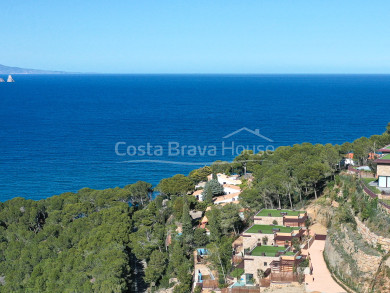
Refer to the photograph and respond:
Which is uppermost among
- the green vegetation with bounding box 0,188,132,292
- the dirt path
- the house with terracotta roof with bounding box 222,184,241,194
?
the dirt path

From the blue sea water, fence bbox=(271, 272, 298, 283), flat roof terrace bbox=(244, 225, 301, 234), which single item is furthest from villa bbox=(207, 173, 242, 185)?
fence bbox=(271, 272, 298, 283)

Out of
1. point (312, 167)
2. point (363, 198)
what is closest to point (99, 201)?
point (312, 167)

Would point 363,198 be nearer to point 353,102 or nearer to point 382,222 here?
point 382,222

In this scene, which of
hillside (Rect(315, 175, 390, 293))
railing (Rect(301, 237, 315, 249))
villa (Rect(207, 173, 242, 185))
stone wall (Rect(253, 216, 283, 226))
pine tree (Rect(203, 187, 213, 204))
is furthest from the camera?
villa (Rect(207, 173, 242, 185))

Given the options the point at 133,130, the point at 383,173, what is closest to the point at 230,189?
the point at 383,173

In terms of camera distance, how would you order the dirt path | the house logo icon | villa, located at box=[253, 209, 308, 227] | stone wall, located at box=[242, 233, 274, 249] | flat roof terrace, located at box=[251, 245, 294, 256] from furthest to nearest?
the house logo icon
villa, located at box=[253, 209, 308, 227]
stone wall, located at box=[242, 233, 274, 249]
flat roof terrace, located at box=[251, 245, 294, 256]
the dirt path

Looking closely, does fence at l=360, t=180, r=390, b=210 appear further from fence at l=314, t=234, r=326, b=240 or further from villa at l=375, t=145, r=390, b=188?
fence at l=314, t=234, r=326, b=240
